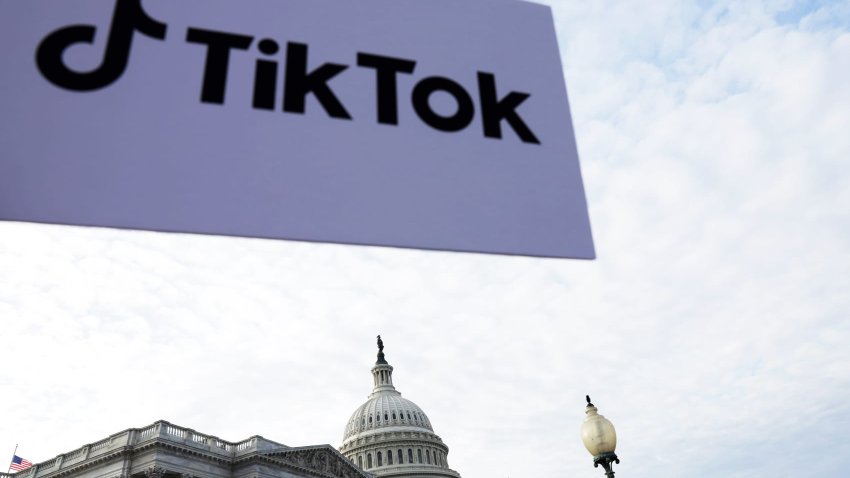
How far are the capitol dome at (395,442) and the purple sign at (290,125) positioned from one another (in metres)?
108

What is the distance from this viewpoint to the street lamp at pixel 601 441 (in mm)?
12008

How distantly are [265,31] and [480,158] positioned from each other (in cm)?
112

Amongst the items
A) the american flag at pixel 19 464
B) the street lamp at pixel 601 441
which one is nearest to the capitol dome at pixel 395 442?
the american flag at pixel 19 464

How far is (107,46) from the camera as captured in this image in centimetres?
265

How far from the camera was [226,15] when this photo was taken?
9.46ft

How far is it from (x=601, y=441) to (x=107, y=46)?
445 inches

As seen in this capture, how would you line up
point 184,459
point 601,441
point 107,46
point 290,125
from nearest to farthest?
point 107,46 < point 290,125 < point 601,441 < point 184,459

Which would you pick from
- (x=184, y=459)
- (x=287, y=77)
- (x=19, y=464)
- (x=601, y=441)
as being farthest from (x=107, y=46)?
(x=19, y=464)

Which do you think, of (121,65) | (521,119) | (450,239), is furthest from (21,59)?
(521,119)

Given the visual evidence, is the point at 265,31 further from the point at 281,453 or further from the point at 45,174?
the point at 281,453

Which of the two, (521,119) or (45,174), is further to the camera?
(521,119)

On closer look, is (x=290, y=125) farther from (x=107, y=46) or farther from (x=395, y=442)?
(x=395, y=442)

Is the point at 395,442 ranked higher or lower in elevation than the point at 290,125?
higher

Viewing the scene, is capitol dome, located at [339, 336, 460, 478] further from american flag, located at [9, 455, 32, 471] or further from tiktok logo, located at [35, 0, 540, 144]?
A: tiktok logo, located at [35, 0, 540, 144]
